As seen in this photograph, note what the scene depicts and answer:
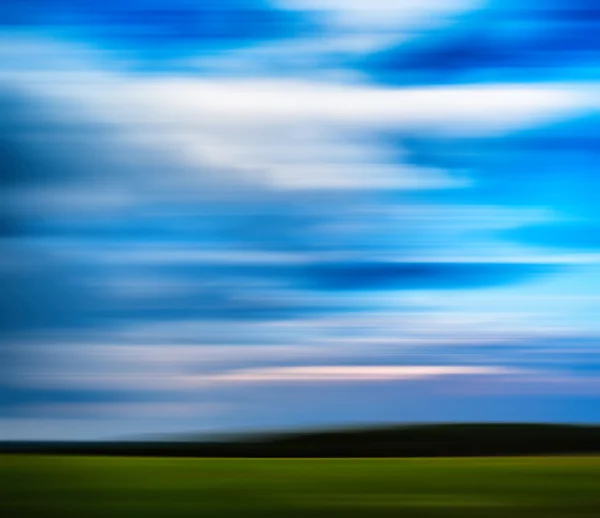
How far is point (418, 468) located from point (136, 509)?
2989mm

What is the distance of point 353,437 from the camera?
891 cm

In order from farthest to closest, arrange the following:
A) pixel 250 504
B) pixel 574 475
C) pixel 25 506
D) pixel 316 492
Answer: pixel 574 475
pixel 316 492
pixel 250 504
pixel 25 506

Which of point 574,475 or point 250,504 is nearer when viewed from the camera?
point 250,504

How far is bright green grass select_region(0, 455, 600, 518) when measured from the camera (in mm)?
6418

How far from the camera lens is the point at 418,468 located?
28.8ft

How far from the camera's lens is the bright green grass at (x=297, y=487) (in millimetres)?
6418

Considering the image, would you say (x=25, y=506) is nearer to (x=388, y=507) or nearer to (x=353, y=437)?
(x=388, y=507)

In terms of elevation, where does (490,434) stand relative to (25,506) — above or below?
above

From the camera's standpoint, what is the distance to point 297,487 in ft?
25.2

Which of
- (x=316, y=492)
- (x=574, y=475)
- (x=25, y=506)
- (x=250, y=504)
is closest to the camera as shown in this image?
(x=25, y=506)

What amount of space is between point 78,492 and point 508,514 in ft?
8.28

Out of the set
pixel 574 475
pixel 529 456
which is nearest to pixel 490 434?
pixel 529 456

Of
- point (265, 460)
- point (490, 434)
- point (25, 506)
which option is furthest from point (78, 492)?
point (490, 434)

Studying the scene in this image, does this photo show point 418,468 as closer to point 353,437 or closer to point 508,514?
point 353,437
